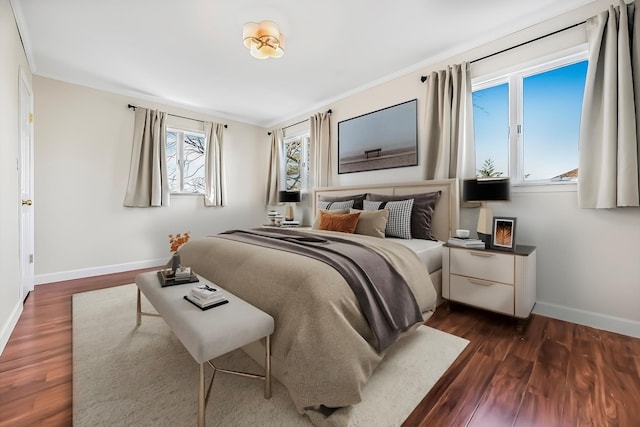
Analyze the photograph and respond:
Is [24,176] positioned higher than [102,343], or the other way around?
[24,176]

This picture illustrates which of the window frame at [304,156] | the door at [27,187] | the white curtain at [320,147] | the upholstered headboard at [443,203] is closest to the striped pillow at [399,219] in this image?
the upholstered headboard at [443,203]

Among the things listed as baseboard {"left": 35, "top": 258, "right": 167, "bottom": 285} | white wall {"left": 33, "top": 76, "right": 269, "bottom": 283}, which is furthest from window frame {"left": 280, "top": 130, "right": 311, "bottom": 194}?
baseboard {"left": 35, "top": 258, "right": 167, "bottom": 285}

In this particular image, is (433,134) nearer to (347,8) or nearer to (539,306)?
(347,8)

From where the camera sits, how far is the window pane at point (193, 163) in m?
4.63

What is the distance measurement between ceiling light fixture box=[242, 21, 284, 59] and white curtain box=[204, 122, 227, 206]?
252cm

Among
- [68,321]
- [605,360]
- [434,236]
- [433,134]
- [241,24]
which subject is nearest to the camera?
[605,360]

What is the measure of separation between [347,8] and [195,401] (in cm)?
299

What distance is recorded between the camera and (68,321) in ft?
7.47

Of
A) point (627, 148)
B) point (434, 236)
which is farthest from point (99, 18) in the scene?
point (627, 148)

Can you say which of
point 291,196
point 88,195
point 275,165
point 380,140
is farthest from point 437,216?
point 88,195

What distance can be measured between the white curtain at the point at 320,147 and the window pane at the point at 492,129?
2101 mm

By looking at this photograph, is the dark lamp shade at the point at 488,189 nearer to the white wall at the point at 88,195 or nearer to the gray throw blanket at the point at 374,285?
the gray throw blanket at the point at 374,285

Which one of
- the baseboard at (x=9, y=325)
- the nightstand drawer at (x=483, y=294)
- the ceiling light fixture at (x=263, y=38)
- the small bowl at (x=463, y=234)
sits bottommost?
the baseboard at (x=9, y=325)

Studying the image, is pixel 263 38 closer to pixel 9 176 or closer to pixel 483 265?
pixel 9 176
